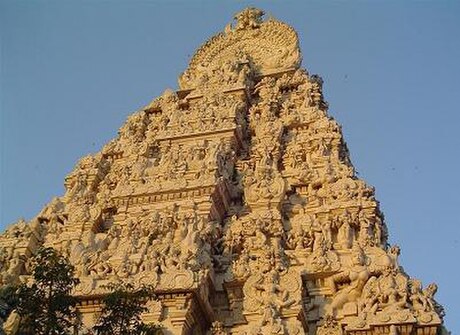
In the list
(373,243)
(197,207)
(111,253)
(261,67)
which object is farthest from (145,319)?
(261,67)

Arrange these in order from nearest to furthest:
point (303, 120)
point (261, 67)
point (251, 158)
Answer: point (251, 158)
point (303, 120)
point (261, 67)

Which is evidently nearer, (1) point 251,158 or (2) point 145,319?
(2) point 145,319

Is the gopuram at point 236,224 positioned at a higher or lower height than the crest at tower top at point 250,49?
lower

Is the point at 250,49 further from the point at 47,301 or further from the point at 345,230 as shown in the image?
the point at 47,301

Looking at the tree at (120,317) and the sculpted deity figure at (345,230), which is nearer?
the tree at (120,317)

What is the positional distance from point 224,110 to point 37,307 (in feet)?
36.9

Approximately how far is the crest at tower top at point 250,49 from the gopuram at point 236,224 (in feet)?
2.79

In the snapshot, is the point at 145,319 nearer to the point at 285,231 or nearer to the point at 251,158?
the point at 285,231

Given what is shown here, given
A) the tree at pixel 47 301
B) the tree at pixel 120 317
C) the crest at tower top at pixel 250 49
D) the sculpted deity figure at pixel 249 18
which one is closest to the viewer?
the tree at pixel 47 301

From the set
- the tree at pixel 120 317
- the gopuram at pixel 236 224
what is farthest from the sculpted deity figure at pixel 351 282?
the tree at pixel 120 317

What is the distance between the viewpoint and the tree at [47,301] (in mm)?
7332

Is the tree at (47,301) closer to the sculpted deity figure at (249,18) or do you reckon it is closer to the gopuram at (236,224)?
the gopuram at (236,224)

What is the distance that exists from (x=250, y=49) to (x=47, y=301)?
16.7 meters

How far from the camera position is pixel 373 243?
12.9m
